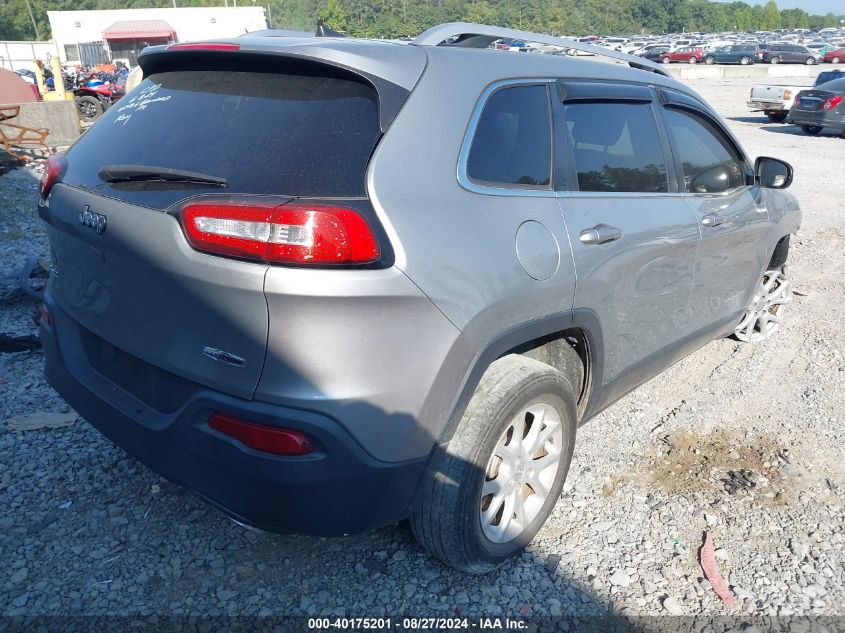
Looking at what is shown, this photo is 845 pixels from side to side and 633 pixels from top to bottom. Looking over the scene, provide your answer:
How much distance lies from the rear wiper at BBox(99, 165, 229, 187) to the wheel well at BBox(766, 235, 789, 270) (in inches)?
159

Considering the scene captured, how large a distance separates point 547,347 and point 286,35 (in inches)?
63.9

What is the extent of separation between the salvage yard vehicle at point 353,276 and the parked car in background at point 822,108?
56.7ft

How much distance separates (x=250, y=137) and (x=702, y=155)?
258cm

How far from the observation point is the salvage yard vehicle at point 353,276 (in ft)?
6.45

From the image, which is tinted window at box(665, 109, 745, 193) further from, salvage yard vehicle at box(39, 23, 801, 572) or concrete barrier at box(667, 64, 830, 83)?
concrete barrier at box(667, 64, 830, 83)

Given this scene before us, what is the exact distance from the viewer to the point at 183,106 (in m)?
2.43

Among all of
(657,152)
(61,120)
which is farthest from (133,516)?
(61,120)

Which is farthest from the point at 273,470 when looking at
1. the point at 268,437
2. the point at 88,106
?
the point at 88,106

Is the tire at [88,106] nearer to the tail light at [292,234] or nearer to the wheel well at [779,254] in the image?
the wheel well at [779,254]

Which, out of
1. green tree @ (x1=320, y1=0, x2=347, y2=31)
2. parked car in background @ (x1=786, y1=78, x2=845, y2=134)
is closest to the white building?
green tree @ (x1=320, y1=0, x2=347, y2=31)

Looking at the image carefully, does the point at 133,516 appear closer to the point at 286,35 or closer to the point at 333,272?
the point at 333,272

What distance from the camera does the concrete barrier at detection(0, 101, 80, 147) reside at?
12.1 m

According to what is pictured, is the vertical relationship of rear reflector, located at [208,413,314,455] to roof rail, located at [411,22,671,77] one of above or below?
below

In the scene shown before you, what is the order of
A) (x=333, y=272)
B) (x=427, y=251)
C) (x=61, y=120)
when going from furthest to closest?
(x=61, y=120) → (x=427, y=251) → (x=333, y=272)
